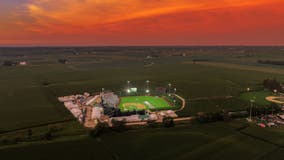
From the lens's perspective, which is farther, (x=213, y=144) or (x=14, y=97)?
(x=14, y=97)

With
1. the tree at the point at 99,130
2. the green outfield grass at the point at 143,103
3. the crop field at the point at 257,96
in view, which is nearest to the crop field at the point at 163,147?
the tree at the point at 99,130

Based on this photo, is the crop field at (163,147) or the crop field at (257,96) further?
the crop field at (257,96)

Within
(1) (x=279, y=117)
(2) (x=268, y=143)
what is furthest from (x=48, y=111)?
(1) (x=279, y=117)

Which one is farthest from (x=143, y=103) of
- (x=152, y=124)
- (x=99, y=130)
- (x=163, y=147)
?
(x=163, y=147)

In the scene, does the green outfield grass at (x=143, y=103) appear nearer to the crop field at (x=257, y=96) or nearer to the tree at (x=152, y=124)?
the tree at (x=152, y=124)

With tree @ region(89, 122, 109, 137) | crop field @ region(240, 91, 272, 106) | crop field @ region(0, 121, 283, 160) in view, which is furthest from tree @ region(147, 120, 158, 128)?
crop field @ region(240, 91, 272, 106)

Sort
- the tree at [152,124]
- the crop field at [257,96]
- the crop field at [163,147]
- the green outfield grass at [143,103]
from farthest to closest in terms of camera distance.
Answer: the crop field at [257,96] < the green outfield grass at [143,103] < the tree at [152,124] < the crop field at [163,147]

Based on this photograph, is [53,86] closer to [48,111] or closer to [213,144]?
[48,111]

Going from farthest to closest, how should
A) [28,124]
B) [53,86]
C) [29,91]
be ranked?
[53,86]
[29,91]
[28,124]

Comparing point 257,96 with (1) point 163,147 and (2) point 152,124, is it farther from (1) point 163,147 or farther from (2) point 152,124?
(1) point 163,147
